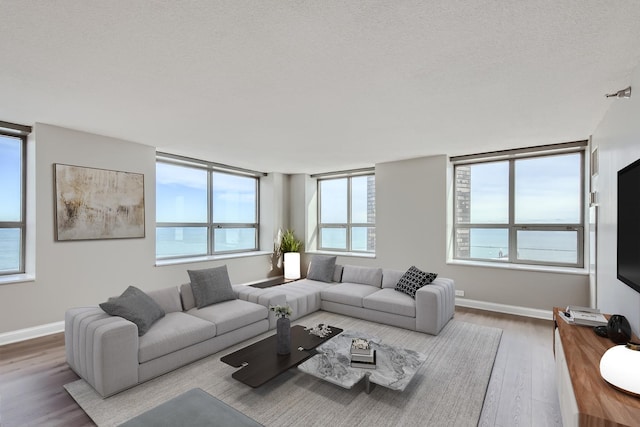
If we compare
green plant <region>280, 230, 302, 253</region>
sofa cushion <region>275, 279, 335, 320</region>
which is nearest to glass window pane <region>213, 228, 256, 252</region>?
green plant <region>280, 230, 302, 253</region>

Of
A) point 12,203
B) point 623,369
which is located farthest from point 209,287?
point 623,369

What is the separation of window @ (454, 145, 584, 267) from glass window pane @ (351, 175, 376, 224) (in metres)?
1.80

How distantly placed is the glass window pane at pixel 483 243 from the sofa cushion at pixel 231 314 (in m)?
3.85

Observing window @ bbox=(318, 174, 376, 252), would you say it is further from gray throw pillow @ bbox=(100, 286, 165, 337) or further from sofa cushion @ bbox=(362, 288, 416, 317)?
gray throw pillow @ bbox=(100, 286, 165, 337)

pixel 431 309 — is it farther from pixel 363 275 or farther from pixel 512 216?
pixel 512 216

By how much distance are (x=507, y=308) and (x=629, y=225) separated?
2.99 metres

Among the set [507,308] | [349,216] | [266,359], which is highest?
[349,216]

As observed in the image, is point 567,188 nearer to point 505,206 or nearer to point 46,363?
point 505,206

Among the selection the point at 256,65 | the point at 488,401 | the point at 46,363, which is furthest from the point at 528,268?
the point at 46,363

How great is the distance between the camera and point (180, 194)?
18.7 ft

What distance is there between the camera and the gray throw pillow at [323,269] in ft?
17.3

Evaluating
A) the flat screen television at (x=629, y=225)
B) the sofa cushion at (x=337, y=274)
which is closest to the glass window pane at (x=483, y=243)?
the sofa cushion at (x=337, y=274)

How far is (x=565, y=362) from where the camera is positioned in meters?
1.98

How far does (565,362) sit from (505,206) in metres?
3.65
